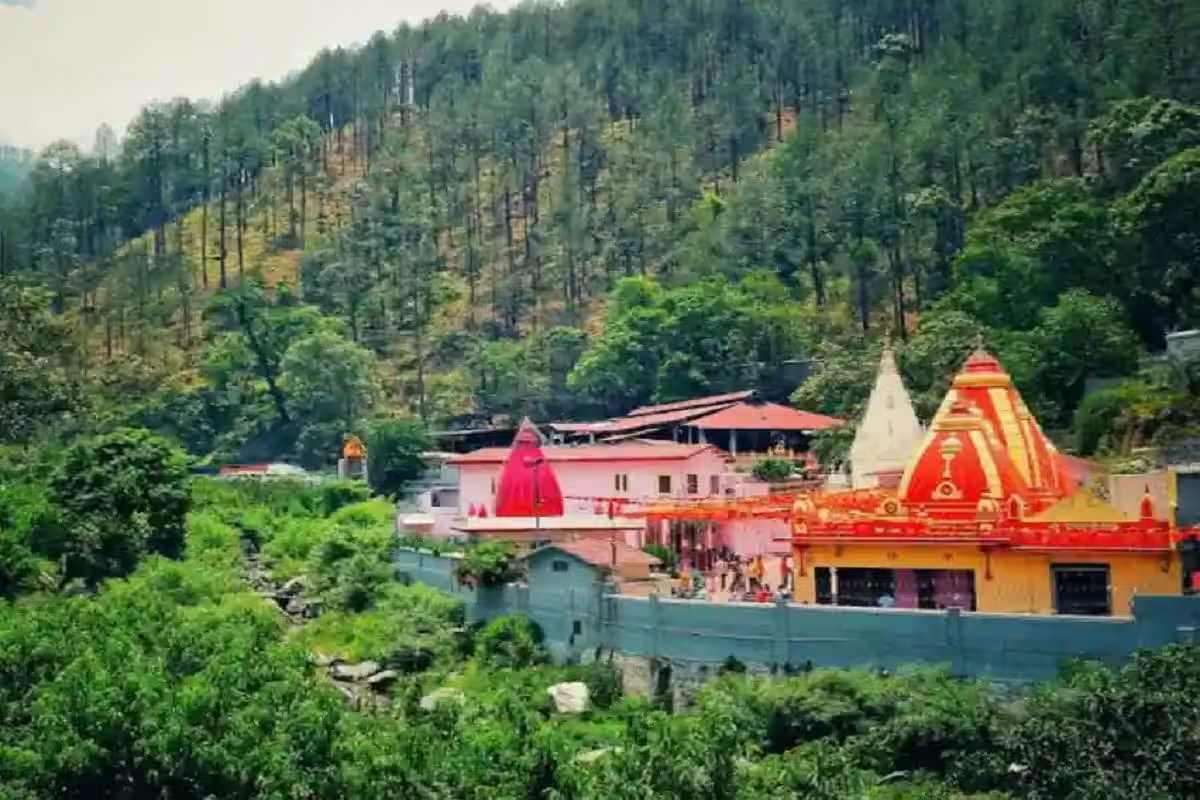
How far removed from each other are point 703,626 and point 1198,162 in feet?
79.0

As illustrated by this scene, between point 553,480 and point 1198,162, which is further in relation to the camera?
point 1198,162

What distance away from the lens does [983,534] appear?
1144 inches

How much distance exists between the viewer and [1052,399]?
153ft

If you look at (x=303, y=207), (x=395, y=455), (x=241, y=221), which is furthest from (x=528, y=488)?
(x=303, y=207)

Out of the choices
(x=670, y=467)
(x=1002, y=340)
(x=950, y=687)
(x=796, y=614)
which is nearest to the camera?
(x=950, y=687)

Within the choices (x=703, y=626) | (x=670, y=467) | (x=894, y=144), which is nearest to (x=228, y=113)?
(x=894, y=144)

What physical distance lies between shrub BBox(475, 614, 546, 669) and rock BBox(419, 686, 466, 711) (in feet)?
5.97

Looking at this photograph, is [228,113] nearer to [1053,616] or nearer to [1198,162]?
[1198,162]

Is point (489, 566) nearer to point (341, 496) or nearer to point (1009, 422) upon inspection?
point (1009, 422)

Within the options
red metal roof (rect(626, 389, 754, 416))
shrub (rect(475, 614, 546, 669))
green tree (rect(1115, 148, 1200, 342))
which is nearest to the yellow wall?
shrub (rect(475, 614, 546, 669))

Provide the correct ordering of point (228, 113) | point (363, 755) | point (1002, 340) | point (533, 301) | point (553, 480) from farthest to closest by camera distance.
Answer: point (228, 113) < point (533, 301) < point (1002, 340) < point (553, 480) < point (363, 755)

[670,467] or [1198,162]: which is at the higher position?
[1198,162]

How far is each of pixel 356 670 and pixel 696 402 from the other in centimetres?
2631

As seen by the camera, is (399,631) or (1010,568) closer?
(1010,568)
